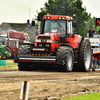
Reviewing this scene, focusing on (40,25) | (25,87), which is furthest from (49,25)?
(25,87)

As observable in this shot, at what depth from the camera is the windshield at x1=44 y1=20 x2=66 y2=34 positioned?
57.1 feet

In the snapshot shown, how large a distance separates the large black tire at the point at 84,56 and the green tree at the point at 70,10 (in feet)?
146

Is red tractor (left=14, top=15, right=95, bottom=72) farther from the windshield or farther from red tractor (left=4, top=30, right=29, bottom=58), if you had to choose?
red tractor (left=4, top=30, right=29, bottom=58)

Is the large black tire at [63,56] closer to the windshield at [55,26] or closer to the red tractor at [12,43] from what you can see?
the windshield at [55,26]

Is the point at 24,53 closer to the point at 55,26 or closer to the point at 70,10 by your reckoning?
the point at 55,26

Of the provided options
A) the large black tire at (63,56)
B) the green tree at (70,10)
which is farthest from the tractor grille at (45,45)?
the green tree at (70,10)

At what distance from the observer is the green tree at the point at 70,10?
208 feet

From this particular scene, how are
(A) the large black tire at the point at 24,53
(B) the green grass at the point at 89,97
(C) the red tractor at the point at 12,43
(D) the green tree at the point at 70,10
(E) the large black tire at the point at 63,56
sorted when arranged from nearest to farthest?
(B) the green grass at the point at 89,97, (E) the large black tire at the point at 63,56, (A) the large black tire at the point at 24,53, (C) the red tractor at the point at 12,43, (D) the green tree at the point at 70,10

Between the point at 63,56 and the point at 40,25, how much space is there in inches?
115

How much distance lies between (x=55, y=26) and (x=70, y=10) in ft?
153

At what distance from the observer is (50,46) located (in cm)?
1680

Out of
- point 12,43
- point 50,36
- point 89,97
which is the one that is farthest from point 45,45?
point 12,43

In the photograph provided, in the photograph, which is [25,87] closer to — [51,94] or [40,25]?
[51,94]

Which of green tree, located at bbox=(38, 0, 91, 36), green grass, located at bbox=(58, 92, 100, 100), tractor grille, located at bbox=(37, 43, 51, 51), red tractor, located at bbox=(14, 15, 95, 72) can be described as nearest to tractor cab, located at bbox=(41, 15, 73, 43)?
red tractor, located at bbox=(14, 15, 95, 72)
